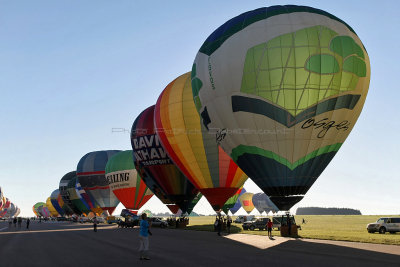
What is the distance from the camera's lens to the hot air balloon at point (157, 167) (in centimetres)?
4662

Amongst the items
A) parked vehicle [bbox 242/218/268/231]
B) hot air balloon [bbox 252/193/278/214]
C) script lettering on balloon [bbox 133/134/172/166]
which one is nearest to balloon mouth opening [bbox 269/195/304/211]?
parked vehicle [bbox 242/218/268/231]

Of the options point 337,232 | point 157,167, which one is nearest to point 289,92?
point 337,232

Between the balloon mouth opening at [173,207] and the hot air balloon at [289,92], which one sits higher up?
the hot air balloon at [289,92]

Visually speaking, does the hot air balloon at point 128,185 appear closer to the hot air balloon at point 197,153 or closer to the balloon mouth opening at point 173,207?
the balloon mouth opening at point 173,207

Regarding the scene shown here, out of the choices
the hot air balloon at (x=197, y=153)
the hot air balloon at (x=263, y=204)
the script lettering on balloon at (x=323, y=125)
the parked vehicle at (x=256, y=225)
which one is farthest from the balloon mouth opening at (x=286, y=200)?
the hot air balloon at (x=263, y=204)

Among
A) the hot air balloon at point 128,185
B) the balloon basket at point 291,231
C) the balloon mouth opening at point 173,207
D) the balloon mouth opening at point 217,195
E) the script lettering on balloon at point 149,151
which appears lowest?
the balloon basket at point 291,231

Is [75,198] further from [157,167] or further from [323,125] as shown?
[323,125]

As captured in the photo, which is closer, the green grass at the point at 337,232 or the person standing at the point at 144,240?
the person standing at the point at 144,240

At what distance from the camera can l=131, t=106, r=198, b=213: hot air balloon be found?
4662cm

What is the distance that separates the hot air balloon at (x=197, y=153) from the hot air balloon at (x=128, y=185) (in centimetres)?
2301

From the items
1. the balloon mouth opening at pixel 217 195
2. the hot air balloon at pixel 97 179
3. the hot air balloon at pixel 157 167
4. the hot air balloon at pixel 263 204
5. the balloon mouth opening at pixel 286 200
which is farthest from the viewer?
the hot air balloon at pixel 263 204

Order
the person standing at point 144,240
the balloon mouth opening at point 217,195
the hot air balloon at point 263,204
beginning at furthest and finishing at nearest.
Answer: the hot air balloon at point 263,204 → the balloon mouth opening at point 217,195 → the person standing at point 144,240

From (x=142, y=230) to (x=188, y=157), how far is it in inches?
898

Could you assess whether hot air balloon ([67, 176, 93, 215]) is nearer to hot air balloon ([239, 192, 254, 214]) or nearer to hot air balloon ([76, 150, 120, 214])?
hot air balloon ([76, 150, 120, 214])
